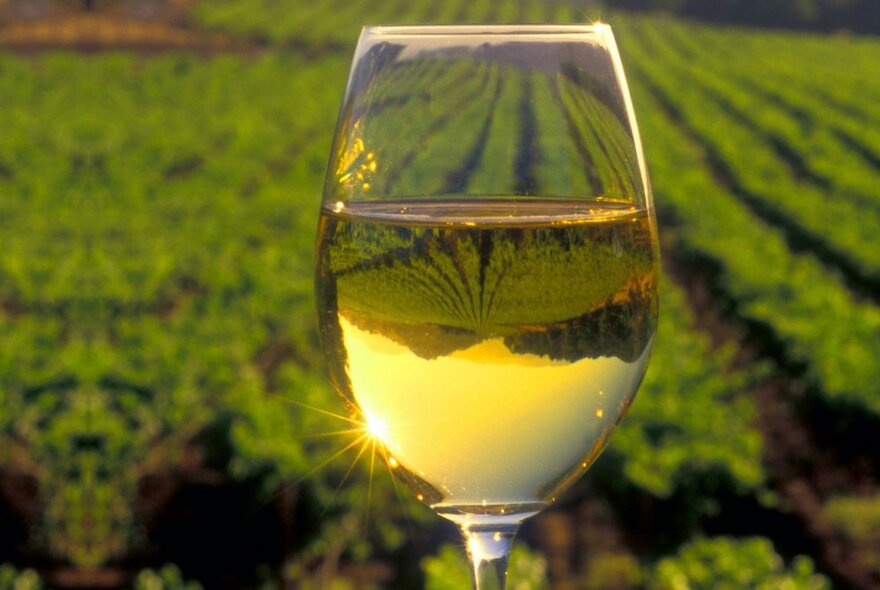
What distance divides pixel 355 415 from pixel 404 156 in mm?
281

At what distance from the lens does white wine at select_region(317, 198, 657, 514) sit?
3.73 feet

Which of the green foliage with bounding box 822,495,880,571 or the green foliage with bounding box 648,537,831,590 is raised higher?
the green foliage with bounding box 822,495,880,571

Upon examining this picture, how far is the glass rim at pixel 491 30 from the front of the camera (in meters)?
1.15

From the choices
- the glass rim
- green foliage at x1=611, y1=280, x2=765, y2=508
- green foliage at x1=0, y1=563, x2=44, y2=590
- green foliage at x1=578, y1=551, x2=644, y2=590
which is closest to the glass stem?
the glass rim

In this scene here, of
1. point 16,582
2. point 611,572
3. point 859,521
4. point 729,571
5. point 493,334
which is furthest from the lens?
point 859,521

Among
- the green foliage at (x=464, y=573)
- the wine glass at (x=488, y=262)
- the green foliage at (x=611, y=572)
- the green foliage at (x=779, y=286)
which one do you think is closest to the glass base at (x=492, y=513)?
the wine glass at (x=488, y=262)

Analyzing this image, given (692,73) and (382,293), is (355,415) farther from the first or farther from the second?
(692,73)

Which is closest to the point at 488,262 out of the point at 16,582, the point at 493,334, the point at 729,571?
the point at 493,334

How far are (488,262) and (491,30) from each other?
22 cm

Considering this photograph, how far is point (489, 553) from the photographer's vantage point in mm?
1138

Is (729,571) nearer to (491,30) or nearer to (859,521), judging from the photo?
(859,521)

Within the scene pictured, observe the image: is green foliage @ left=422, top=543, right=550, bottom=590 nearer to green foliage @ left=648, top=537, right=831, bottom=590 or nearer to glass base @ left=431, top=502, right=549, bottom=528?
green foliage @ left=648, top=537, right=831, bottom=590

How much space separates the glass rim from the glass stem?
18.7 inches

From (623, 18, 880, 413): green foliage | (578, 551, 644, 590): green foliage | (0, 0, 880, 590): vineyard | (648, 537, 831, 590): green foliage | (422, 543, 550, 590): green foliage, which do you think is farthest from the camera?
(623, 18, 880, 413): green foliage
